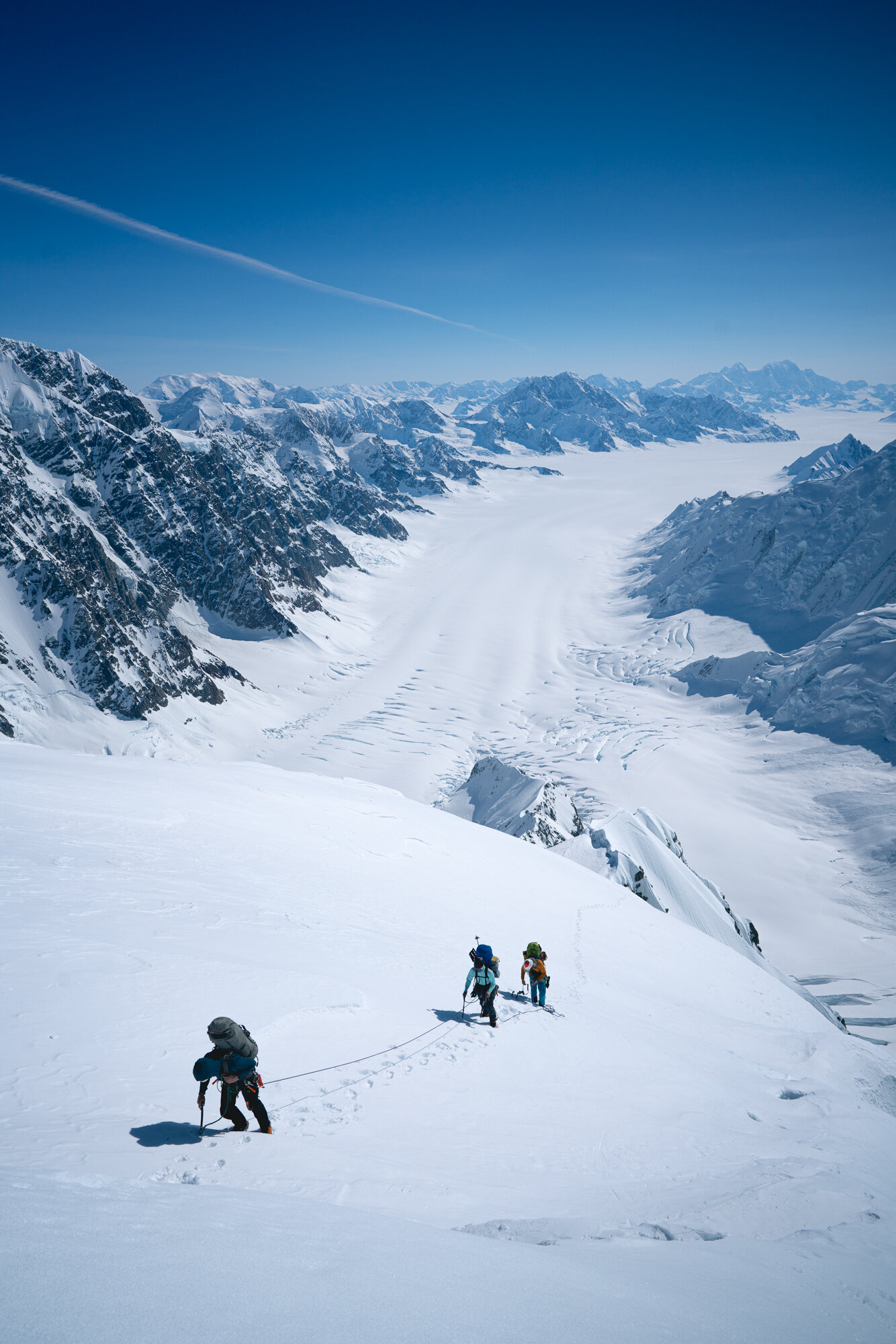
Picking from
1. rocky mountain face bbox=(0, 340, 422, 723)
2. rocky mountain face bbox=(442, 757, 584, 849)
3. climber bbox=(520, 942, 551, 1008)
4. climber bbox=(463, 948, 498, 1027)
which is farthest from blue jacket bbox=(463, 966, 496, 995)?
rocky mountain face bbox=(0, 340, 422, 723)

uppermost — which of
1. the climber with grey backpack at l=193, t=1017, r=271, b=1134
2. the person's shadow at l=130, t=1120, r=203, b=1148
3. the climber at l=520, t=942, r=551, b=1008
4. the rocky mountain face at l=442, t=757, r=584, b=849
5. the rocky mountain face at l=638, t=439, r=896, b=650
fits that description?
the rocky mountain face at l=638, t=439, r=896, b=650

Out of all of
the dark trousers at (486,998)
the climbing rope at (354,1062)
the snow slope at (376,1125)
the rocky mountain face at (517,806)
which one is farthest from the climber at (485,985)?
the rocky mountain face at (517,806)

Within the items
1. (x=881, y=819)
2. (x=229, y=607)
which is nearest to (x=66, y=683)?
(x=229, y=607)

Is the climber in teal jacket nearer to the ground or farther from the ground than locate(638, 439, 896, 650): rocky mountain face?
nearer to the ground

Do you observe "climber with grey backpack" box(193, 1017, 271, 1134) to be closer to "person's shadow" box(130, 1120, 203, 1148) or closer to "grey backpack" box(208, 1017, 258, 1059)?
"grey backpack" box(208, 1017, 258, 1059)

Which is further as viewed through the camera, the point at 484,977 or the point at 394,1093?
the point at 484,977

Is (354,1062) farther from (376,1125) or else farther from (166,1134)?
(166,1134)

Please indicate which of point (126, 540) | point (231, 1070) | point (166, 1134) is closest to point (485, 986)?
point (231, 1070)
